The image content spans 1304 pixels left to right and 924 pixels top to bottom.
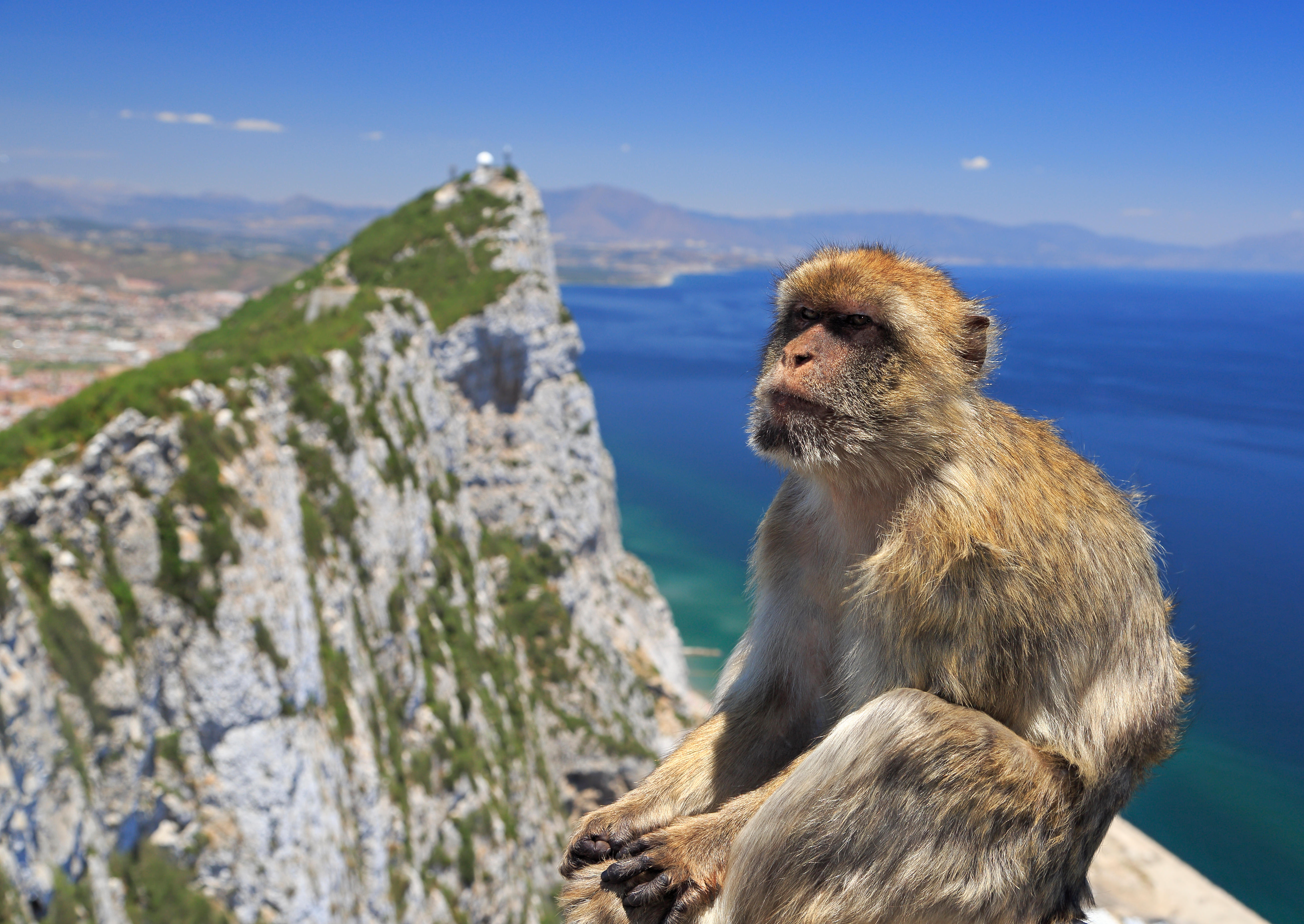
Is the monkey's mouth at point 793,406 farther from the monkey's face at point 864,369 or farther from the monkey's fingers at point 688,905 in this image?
the monkey's fingers at point 688,905

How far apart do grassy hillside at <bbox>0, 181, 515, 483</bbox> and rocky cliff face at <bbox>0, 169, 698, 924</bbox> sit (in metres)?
0.12

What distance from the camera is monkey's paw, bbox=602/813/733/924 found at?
8.54 feet

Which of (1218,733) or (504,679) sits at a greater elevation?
(504,679)

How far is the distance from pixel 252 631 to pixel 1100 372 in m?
77.5

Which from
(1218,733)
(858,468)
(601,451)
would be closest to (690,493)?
(601,451)

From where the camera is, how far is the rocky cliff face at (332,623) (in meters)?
10.8

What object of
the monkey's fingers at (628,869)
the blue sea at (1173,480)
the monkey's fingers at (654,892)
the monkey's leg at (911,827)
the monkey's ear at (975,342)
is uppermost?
the monkey's ear at (975,342)

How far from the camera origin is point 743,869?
2.58 m

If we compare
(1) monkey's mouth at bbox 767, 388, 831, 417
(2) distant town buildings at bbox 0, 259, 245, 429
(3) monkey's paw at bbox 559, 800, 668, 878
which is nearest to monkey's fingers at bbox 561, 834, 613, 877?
(3) monkey's paw at bbox 559, 800, 668, 878

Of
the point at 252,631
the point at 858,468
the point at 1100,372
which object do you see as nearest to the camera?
the point at 858,468

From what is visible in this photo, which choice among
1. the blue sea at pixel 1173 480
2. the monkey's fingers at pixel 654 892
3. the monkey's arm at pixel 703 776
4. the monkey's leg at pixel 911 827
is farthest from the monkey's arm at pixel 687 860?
the blue sea at pixel 1173 480

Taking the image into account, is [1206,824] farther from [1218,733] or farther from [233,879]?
[233,879]

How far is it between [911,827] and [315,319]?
24284 mm

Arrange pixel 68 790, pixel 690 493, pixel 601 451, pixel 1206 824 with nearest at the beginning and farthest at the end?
pixel 68 790 < pixel 1206 824 < pixel 601 451 < pixel 690 493
